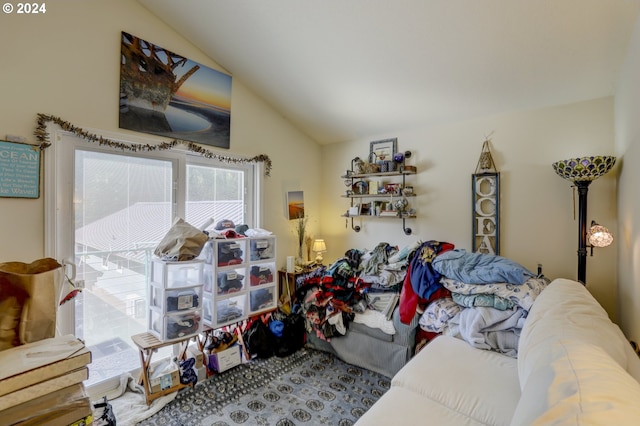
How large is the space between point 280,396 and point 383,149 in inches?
104

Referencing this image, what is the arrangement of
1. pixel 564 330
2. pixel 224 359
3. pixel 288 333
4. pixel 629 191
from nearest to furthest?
pixel 564 330 < pixel 629 191 < pixel 224 359 < pixel 288 333

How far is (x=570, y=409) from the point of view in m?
0.67

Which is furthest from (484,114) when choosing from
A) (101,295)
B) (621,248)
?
(101,295)

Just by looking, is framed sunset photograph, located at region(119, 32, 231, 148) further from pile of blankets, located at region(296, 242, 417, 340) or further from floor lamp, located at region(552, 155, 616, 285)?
floor lamp, located at region(552, 155, 616, 285)

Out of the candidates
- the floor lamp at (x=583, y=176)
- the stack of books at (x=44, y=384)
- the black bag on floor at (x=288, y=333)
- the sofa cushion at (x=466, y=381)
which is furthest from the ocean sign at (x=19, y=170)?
the floor lamp at (x=583, y=176)

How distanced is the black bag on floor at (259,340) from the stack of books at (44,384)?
142 cm

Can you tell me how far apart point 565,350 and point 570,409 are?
38 centimetres

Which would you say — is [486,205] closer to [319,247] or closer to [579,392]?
[319,247]

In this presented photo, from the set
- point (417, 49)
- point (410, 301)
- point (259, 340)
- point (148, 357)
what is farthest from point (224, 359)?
point (417, 49)

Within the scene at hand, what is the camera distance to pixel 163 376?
2244mm

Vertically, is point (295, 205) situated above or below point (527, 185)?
below

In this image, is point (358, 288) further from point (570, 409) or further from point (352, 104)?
point (570, 409)

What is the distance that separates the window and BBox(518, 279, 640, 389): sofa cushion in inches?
105

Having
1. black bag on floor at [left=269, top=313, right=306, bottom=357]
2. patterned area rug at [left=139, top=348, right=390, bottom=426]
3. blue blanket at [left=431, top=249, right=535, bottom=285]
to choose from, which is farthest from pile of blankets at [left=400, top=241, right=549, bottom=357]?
black bag on floor at [left=269, top=313, right=306, bottom=357]
